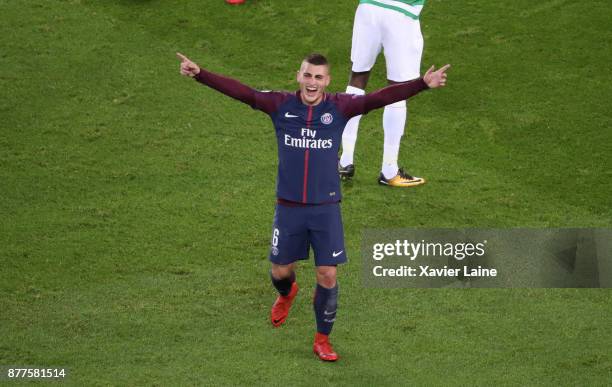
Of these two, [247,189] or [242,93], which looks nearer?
[242,93]

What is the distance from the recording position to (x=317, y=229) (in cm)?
755

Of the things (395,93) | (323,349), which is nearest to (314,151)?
(395,93)

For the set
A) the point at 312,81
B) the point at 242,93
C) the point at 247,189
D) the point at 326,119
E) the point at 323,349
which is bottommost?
the point at 323,349

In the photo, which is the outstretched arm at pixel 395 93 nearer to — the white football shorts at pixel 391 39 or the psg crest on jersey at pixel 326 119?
the psg crest on jersey at pixel 326 119

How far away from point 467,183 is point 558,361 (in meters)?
3.06

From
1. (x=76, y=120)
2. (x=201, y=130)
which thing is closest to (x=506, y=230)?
Answer: (x=201, y=130)

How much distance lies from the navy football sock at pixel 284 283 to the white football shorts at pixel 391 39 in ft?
9.58

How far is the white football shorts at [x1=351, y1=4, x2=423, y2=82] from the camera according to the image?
33.3 ft
